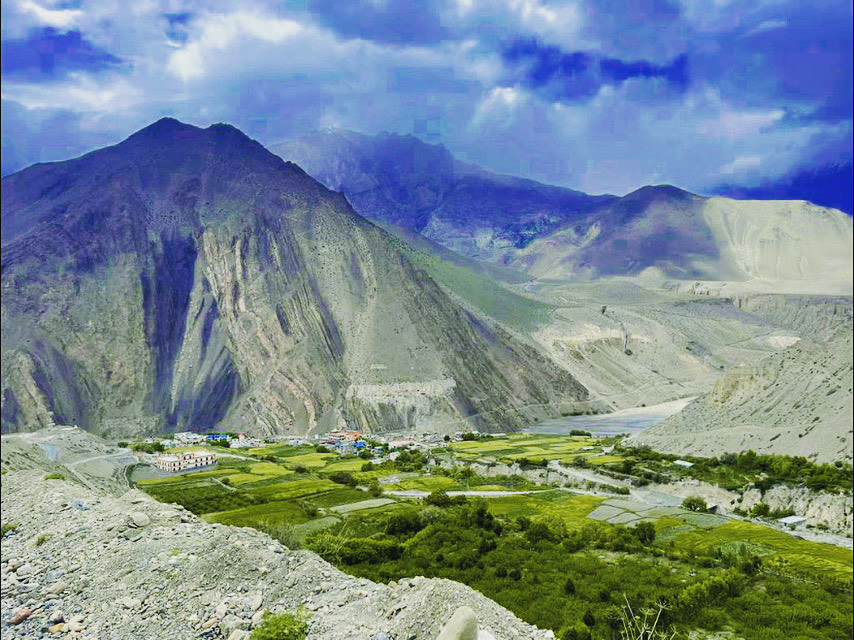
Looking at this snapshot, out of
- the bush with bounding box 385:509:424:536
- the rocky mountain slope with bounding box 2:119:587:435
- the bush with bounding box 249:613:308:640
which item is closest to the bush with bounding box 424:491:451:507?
the bush with bounding box 385:509:424:536

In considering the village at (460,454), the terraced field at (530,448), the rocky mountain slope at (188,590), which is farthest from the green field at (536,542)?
the terraced field at (530,448)

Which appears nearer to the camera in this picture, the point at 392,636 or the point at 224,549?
the point at 392,636

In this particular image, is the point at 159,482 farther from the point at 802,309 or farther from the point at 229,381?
the point at 802,309

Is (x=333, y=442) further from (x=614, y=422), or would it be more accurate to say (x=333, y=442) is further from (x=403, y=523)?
(x=614, y=422)

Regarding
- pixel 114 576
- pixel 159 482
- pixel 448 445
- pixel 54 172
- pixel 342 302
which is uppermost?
pixel 54 172

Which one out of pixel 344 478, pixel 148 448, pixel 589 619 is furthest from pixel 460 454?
pixel 589 619

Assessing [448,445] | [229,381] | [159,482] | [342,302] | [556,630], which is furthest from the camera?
[342,302]

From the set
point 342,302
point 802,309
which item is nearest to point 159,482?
point 342,302
